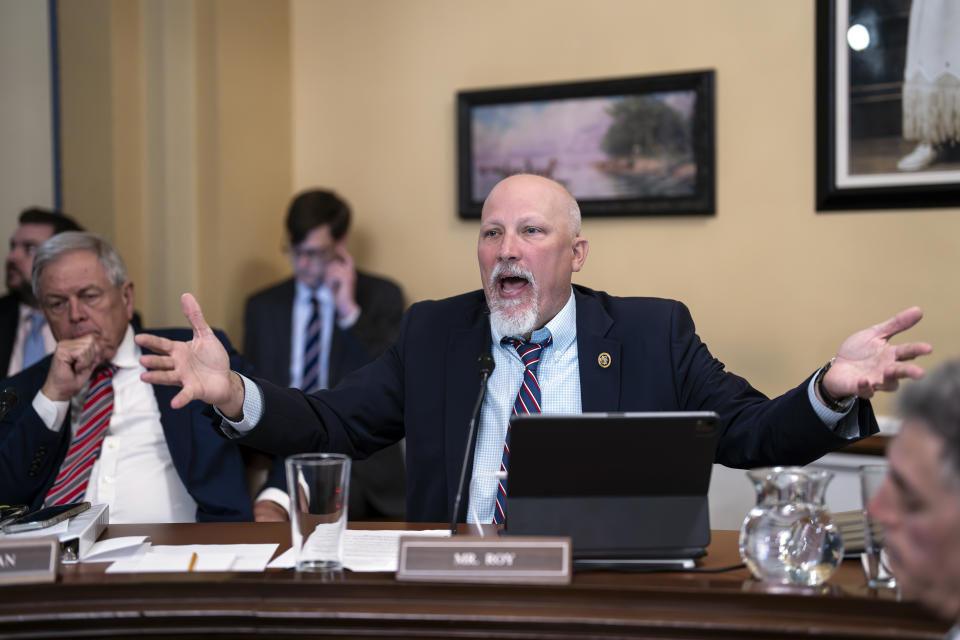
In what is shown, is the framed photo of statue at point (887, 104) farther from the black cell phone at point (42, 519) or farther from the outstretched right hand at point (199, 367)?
the black cell phone at point (42, 519)

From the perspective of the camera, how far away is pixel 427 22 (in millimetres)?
4387

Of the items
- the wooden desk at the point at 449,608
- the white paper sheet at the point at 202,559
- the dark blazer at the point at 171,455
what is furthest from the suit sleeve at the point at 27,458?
the wooden desk at the point at 449,608

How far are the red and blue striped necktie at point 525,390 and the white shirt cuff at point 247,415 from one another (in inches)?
22.2

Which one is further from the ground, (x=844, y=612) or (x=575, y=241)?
(x=575, y=241)

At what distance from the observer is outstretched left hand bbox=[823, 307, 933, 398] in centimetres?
179

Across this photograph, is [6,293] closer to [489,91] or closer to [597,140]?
[489,91]

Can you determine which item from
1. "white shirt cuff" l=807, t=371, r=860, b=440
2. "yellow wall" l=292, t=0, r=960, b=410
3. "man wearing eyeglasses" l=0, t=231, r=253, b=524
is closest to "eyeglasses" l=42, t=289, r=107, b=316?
"man wearing eyeglasses" l=0, t=231, r=253, b=524

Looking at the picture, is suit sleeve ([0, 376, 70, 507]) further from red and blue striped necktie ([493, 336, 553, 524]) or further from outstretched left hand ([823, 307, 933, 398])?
outstretched left hand ([823, 307, 933, 398])

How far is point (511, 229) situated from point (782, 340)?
5.71 ft

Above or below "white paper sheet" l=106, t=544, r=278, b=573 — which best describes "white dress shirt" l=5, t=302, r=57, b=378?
above

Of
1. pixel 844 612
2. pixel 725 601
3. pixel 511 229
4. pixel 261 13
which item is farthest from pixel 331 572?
pixel 261 13

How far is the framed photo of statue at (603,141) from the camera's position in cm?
384

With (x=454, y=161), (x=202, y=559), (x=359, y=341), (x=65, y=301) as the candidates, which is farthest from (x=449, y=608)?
(x=454, y=161)

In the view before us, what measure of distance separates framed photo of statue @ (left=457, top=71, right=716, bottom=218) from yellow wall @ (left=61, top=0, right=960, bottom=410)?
79mm
